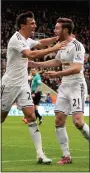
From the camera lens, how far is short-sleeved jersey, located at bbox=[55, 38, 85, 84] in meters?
9.21

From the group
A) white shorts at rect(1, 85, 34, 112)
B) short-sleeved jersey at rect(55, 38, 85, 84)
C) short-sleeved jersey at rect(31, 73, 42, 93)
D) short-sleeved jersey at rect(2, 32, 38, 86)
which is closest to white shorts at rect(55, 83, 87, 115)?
short-sleeved jersey at rect(55, 38, 85, 84)

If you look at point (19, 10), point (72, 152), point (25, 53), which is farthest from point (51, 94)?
point (25, 53)

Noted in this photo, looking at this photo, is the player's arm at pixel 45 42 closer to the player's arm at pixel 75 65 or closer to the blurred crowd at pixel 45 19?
the player's arm at pixel 75 65

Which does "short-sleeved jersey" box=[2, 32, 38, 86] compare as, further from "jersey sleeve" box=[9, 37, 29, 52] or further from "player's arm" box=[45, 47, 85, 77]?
"player's arm" box=[45, 47, 85, 77]

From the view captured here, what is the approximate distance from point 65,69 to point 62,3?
137 ft

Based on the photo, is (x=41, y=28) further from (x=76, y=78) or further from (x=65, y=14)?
(x=76, y=78)

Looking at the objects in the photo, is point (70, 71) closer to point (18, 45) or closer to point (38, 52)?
point (38, 52)

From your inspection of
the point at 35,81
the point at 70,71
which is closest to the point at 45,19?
the point at 35,81

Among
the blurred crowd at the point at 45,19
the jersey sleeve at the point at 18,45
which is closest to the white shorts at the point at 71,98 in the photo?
the jersey sleeve at the point at 18,45

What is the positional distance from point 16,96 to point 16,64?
23.2 inches

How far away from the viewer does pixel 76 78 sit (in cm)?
944

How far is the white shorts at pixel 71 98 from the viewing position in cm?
934

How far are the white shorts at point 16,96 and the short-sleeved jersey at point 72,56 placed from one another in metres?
0.72

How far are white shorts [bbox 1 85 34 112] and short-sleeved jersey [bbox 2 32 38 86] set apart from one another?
9 centimetres
